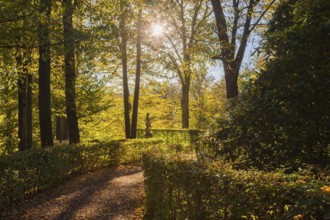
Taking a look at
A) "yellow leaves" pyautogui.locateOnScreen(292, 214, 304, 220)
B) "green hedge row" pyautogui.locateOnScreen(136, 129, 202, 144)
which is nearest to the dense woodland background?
"yellow leaves" pyautogui.locateOnScreen(292, 214, 304, 220)

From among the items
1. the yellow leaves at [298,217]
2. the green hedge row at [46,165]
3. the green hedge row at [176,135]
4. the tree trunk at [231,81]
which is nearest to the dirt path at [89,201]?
the green hedge row at [46,165]

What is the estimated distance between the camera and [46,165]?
32.8 ft

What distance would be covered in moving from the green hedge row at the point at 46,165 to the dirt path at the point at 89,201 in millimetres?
316

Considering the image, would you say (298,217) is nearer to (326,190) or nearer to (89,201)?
(326,190)

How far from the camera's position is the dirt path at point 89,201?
310 inches

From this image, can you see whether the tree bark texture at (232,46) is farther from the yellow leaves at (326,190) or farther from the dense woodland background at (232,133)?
the yellow leaves at (326,190)

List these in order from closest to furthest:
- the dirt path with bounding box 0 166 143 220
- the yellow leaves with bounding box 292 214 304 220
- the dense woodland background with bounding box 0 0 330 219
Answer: the yellow leaves with bounding box 292 214 304 220 < the dense woodland background with bounding box 0 0 330 219 < the dirt path with bounding box 0 166 143 220

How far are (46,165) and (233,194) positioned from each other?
7654mm

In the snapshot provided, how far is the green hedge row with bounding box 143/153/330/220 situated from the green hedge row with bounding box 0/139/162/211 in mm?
3589

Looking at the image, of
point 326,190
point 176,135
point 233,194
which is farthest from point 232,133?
point 176,135

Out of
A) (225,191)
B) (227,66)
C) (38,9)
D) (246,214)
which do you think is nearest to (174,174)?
(225,191)

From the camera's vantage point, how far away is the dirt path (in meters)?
7.86

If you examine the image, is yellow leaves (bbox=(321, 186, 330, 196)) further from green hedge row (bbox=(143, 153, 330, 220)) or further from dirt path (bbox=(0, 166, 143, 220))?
dirt path (bbox=(0, 166, 143, 220))

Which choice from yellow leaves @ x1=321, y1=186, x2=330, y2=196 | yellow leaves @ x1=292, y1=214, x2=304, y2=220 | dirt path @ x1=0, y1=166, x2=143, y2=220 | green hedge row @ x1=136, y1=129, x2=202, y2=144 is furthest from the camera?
green hedge row @ x1=136, y1=129, x2=202, y2=144
